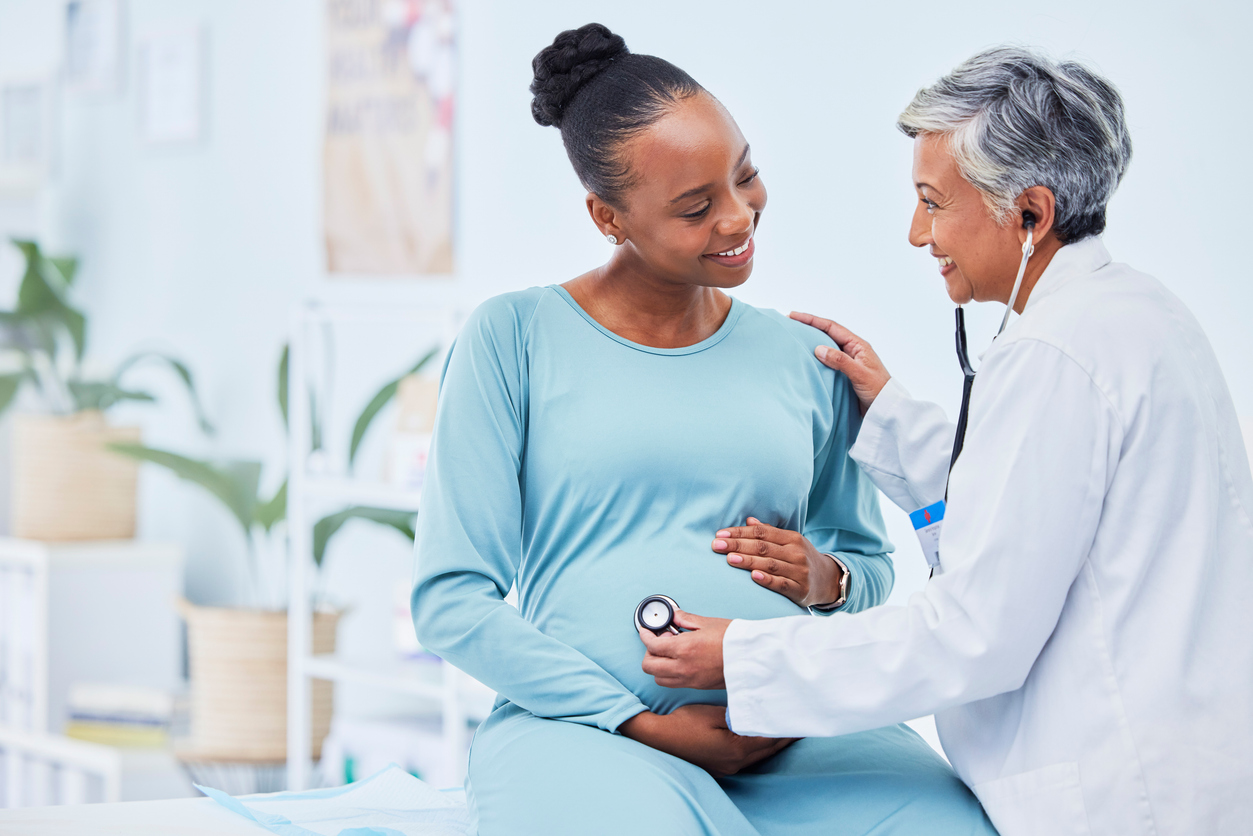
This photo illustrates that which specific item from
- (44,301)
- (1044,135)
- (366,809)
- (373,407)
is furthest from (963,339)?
(44,301)

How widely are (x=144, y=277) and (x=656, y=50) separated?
219 centimetres

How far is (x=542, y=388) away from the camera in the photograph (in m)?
1.32

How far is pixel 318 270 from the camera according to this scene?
334 cm

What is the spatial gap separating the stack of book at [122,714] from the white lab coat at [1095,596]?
2605 mm

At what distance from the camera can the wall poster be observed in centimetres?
302

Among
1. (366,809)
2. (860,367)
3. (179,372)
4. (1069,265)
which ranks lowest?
(366,809)

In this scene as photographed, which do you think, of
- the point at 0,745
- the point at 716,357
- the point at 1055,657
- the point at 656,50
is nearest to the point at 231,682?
the point at 0,745

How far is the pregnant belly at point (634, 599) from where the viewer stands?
1.24 meters

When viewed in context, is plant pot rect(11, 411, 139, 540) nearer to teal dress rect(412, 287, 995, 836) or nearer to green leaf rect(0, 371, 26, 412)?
green leaf rect(0, 371, 26, 412)

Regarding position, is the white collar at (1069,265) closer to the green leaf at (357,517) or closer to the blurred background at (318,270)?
the blurred background at (318,270)

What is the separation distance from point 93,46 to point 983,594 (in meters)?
3.87

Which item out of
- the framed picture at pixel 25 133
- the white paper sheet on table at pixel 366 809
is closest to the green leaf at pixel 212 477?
the framed picture at pixel 25 133

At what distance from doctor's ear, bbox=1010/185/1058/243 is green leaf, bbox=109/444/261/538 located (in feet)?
7.93

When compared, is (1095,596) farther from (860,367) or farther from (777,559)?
(860,367)
